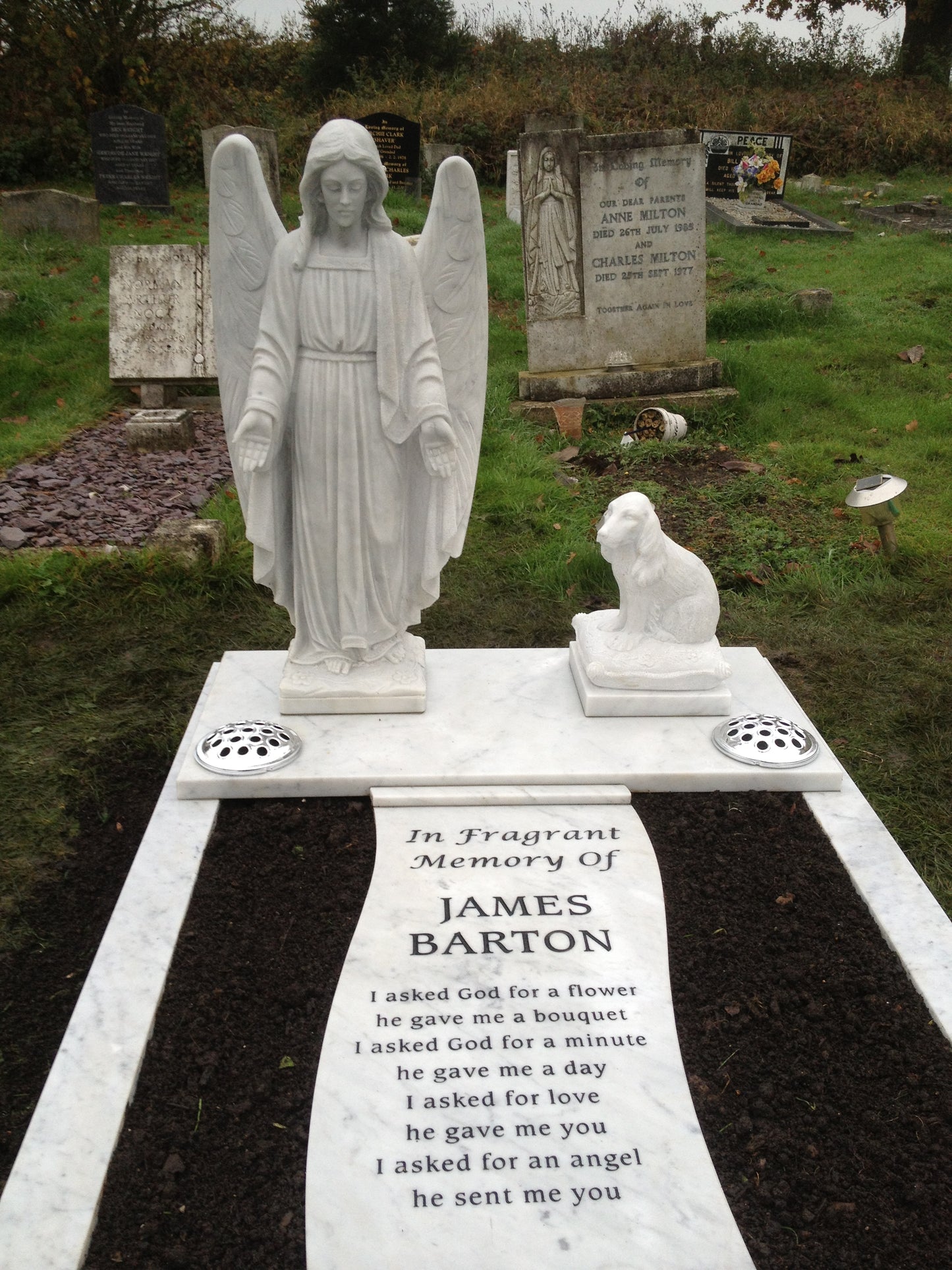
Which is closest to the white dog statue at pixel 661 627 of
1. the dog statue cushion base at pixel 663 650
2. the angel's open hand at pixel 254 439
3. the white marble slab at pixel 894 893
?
the dog statue cushion base at pixel 663 650

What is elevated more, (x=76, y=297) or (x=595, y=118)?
(x=595, y=118)

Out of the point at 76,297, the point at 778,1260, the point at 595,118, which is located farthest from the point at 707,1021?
the point at 595,118

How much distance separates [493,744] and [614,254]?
5.67m

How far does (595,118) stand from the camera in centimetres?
1688

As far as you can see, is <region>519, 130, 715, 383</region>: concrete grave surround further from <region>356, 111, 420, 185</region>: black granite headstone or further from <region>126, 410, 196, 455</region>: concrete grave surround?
<region>356, 111, 420, 185</region>: black granite headstone

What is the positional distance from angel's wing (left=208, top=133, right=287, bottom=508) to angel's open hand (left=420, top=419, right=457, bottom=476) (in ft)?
2.08

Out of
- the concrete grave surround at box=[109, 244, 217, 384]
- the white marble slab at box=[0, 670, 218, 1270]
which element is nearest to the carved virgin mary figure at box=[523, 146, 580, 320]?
the concrete grave surround at box=[109, 244, 217, 384]

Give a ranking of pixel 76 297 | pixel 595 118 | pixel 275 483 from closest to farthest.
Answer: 1. pixel 275 483
2. pixel 76 297
3. pixel 595 118

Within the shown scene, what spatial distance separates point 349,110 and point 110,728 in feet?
52.1

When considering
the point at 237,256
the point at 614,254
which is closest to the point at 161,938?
the point at 237,256

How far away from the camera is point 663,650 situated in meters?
3.86

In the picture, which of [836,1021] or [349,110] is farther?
[349,110]

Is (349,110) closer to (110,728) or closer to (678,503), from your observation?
(678,503)

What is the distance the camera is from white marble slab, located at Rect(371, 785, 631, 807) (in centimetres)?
347
